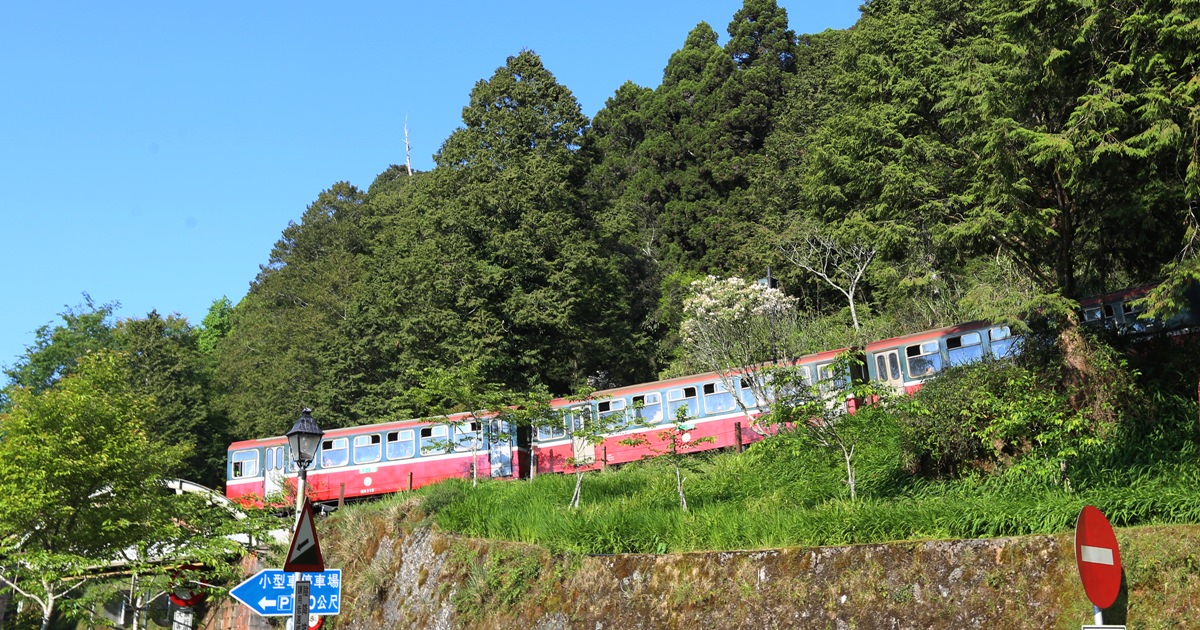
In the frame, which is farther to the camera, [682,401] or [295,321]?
[295,321]

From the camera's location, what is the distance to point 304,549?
947cm

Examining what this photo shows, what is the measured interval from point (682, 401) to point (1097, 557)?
18686 millimetres

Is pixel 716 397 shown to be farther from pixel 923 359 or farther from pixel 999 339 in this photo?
pixel 999 339

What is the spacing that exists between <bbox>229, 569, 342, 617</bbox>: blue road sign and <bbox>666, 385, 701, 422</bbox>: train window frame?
18.6 m

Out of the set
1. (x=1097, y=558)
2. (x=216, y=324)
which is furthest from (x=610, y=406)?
(x=216, y=324)

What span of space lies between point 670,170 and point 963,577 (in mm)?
50462

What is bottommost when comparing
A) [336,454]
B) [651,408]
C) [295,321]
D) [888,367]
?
[336,454]

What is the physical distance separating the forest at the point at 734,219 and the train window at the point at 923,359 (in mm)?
2132

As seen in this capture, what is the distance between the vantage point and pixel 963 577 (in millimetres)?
12305

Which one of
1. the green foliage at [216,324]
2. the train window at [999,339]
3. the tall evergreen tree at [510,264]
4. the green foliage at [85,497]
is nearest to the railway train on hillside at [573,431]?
the train window at [999,339]

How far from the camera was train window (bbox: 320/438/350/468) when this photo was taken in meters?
31.5

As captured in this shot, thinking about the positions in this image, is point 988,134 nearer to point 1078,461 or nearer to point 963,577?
point 1078,461

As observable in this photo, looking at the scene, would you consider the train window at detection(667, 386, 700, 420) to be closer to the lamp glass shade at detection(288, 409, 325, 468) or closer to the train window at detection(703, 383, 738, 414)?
the train window at detection(703, 383, 738, 414)

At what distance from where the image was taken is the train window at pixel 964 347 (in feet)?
82.5
